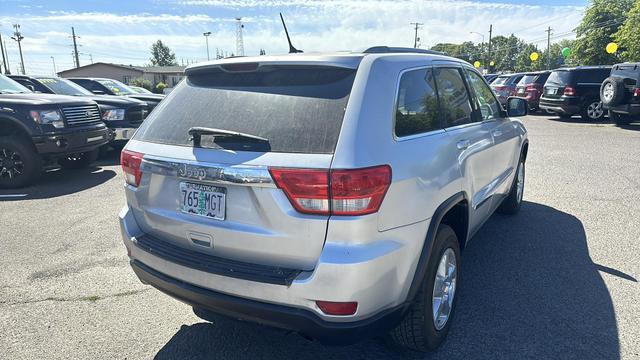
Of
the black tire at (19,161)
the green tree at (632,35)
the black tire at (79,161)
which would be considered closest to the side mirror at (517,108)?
the black tire at (19,161)

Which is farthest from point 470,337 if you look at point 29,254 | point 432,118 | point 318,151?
point 29,254

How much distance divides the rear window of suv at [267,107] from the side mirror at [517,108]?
299 cm

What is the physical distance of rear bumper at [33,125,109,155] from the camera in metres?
7.01

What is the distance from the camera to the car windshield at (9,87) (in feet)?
25.6

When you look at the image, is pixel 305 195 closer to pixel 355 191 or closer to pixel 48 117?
pixel 355 191

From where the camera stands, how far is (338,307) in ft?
7.07

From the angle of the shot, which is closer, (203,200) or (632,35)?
(203,200)

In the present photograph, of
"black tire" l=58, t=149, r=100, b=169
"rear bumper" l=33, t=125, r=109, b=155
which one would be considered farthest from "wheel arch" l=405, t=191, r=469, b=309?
"black tire" l=58, t=149, r=100, b=169

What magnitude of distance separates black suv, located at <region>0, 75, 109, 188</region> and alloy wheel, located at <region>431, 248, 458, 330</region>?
6.56 metres

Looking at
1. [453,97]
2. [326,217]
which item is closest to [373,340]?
[326,217]

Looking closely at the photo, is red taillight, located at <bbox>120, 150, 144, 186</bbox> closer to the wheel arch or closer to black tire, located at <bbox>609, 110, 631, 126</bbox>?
the wheel arch

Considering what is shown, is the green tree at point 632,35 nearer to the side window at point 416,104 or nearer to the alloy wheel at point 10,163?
the side window at point 416,104

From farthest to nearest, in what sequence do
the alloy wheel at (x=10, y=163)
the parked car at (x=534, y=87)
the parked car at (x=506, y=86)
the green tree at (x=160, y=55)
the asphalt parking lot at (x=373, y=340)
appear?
the green tree at (x=160, y=55) → the parked car at (x=506, y=86) → the parked car at (x=534, y=87) → the alloy wheel at (x=10, y=163) → the asphalt parking lot at (x=373, y=340)

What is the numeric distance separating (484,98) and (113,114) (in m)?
7.72
